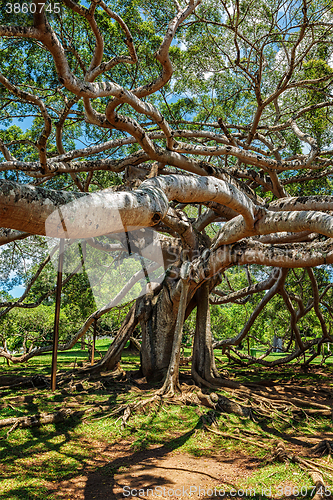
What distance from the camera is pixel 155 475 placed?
10.8 ft

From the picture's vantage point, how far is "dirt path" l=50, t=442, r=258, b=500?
118 inches

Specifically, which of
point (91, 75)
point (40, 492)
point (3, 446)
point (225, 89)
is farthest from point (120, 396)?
point (225, 89)

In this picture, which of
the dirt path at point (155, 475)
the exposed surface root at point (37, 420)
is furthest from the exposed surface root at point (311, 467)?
the exposed surface root at point (37, 420)

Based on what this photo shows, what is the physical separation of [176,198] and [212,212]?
4758 mm

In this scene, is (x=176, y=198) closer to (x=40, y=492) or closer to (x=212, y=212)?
(x=40, y=492)

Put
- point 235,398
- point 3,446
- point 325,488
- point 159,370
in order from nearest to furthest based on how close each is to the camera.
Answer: point 325,488
point 3,446
point 235,398
point 159,370

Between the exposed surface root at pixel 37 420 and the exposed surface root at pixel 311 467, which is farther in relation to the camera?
the exposed surface root at pixel 37 420

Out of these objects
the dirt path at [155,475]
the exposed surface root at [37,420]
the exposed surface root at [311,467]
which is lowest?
the dirt path at [155,475]

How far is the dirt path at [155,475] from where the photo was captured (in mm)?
2988

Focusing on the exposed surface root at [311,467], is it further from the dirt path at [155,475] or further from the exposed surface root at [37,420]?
the exposed surface root at [37,420]

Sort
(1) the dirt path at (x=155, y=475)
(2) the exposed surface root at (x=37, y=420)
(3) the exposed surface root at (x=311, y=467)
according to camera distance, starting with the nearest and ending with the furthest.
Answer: (3) the exposed surface root at (x=311, y=467), (1) the dirt path at (x=155, y=475), (2) the exposed surface root at (x=37, y=420)

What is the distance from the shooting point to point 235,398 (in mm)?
5891

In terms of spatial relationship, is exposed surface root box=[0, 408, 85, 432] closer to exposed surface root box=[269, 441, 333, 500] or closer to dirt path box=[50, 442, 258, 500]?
dirt path box=[50, 442, 258, 500]

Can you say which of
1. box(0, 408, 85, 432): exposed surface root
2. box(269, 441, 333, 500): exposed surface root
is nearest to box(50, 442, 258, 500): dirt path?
box(269, 441, 333, 500): exposed surface root
